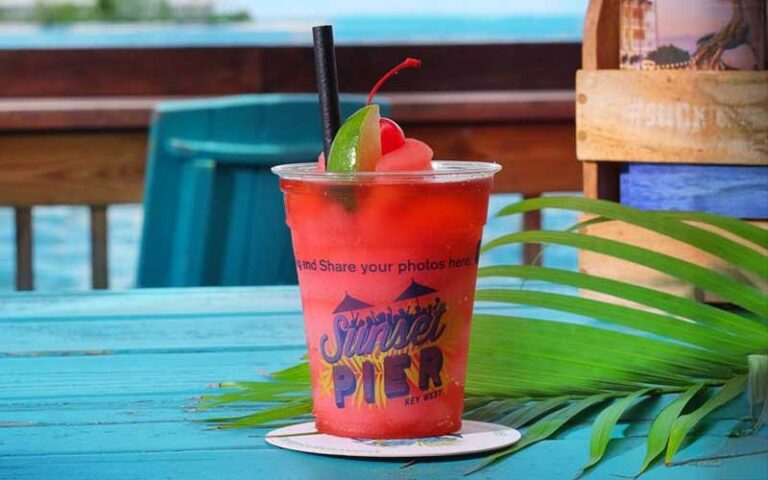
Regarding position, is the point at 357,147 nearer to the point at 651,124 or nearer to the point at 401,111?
the point at 651,124

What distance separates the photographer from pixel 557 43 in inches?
102

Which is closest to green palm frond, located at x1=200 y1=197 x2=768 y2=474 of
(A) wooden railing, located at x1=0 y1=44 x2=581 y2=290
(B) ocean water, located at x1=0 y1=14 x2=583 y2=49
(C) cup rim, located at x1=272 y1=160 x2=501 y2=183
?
(C) cup rim, located at x1=272 y1=160 x2=501 y2=183

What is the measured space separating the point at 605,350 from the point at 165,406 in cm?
32

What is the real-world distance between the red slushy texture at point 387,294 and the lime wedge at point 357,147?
1 centimetres

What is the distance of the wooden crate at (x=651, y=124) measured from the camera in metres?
1.27

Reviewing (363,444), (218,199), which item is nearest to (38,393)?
(363,444)

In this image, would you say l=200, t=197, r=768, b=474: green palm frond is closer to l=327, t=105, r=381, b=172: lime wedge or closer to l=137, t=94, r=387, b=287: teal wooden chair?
l=327, t=105, r=381, b=172: lime wedge

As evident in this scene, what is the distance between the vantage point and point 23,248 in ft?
8.14

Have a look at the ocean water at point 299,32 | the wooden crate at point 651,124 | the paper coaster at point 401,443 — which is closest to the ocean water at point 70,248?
the ocean water at point 299,32

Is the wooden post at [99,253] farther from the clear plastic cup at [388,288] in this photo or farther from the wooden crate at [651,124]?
the clear plastic cup at [388,288]

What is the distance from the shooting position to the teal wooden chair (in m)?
2.19

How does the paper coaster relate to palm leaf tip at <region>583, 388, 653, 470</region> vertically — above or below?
below

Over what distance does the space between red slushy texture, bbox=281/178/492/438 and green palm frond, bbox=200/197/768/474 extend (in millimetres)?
74

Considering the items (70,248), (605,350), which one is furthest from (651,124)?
(70,248)
